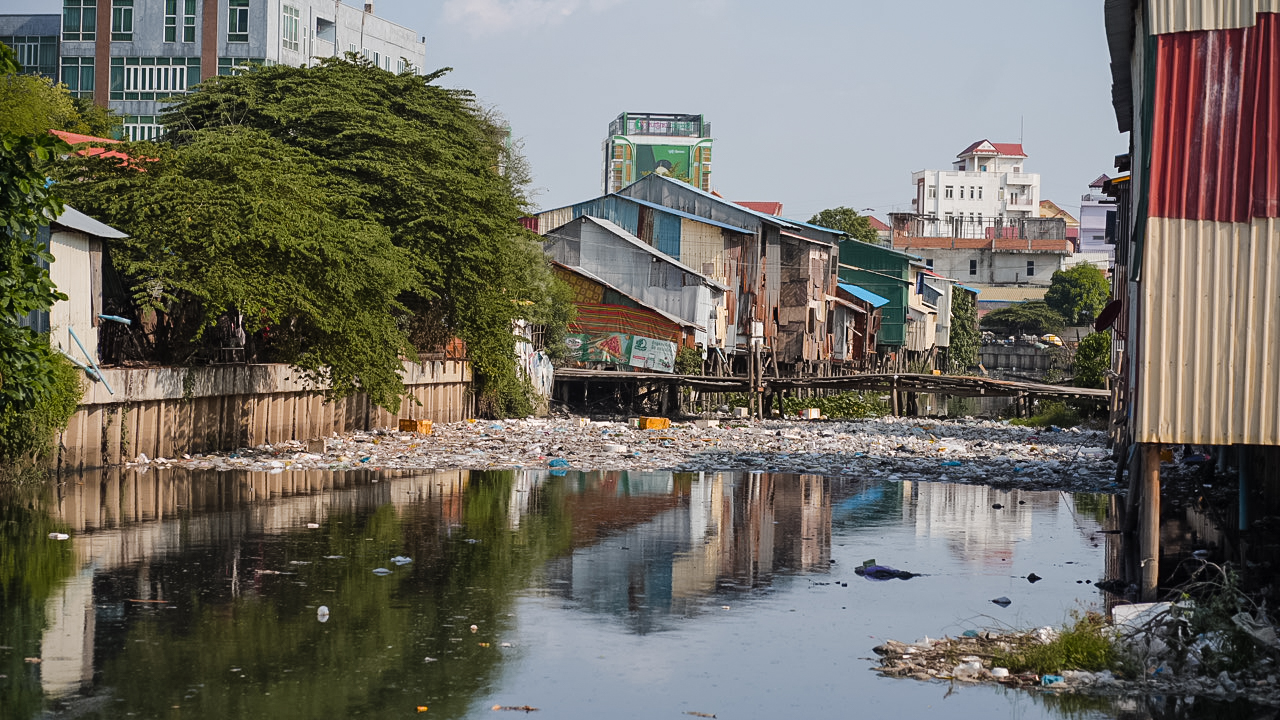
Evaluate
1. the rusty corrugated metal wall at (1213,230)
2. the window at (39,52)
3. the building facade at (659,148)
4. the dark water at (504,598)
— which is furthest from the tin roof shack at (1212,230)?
the building facade at (659,148)

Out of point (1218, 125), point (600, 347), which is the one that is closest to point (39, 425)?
point (1218, 125)

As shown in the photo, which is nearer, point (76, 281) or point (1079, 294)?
point (76, 281)

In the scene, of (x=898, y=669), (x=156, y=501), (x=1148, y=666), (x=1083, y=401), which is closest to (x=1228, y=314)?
(x=1148, y=666)

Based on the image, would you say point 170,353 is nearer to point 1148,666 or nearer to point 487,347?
point 487,347

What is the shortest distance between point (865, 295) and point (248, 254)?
40.3 metres

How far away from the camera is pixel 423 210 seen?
93.3 feet

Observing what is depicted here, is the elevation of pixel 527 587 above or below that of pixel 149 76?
below

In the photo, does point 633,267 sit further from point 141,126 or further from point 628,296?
point 141,126

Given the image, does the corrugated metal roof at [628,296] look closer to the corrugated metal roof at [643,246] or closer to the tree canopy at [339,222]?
the corrugated metal roof at [643,246]

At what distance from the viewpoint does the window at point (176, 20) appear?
1946 inches

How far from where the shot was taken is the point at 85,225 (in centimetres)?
1883

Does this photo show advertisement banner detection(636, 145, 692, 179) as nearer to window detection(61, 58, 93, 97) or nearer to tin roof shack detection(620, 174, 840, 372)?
tin roof shack detection(620, 174, 840, 372)

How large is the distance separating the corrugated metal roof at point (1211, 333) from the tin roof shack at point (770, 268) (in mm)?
36032

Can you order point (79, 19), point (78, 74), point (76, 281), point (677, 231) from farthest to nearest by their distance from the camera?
point (78, 74), point (79, 19), point (677, 231), point (76, 281)
